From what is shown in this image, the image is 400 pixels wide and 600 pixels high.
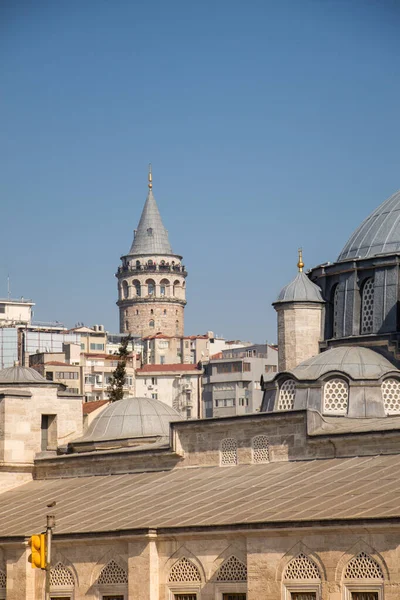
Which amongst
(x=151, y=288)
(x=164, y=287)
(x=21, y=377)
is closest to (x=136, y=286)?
(x=151, y=288)

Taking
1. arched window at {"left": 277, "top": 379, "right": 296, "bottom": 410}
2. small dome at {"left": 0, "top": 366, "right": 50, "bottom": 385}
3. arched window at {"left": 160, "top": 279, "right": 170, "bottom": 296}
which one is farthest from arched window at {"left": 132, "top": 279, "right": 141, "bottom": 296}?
arched window at {"left": 277, "top": 379, "right": 296, "bottom": 410}

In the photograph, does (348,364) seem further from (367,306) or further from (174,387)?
(174,387)

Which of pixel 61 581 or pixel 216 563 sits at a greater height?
pixel 216 563

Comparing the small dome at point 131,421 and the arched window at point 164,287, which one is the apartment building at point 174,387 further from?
the small dome at point 131,421

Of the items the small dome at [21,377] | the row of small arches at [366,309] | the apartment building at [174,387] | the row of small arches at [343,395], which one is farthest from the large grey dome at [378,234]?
the apartment building at [174,387]

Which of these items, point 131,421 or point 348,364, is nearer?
point 348,364

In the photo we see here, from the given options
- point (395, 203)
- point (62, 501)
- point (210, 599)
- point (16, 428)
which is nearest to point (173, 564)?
point (210, 599)

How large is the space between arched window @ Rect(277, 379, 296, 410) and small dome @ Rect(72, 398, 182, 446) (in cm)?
485

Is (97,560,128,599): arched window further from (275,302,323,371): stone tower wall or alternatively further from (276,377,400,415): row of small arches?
(275,302,323,371): stone tower wall

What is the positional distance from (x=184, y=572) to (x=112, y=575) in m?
2.29

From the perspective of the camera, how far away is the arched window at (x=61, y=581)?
3712 centimetres

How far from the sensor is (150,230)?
551ft

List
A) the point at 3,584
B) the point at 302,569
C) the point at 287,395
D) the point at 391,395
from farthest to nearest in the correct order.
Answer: the point at 287,395, the point at 391,395, the point at 3,584, the point at 302,569

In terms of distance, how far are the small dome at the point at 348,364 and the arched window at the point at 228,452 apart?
323 centimetres
